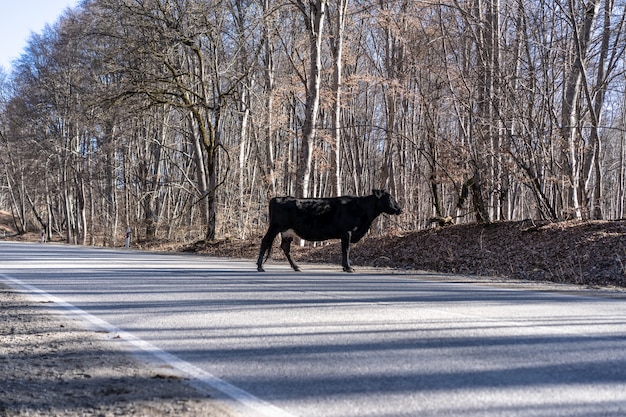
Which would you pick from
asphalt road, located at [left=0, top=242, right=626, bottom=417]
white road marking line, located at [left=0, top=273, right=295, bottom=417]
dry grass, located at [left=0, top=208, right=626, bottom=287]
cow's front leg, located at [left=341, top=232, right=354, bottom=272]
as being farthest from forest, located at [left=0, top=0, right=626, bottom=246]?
white road marking line, located at [left=0, top=273, right=295, bottom=417]

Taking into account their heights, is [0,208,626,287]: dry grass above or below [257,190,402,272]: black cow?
below

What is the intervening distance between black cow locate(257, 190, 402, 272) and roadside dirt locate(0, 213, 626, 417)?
9.78ft

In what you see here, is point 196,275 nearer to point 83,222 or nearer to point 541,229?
point 541,229

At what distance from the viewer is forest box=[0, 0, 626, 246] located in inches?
728

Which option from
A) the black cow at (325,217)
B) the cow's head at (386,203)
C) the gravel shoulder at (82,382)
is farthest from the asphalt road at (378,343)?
the cow's head at (386,203)

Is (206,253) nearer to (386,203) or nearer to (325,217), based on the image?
(325,217)

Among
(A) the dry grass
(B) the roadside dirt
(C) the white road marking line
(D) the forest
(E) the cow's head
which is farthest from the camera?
(D) the forest

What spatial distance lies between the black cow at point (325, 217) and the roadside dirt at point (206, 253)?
9.78ft

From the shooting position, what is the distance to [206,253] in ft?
85.2

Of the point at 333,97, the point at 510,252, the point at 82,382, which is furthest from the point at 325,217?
the point at 333,97

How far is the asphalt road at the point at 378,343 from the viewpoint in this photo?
4250 mm

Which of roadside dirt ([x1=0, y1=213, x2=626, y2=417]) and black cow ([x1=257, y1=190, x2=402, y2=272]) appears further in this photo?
black cow ([x1=257, y1=190, x2=402, y2=272])

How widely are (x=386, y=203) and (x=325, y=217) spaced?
1.59m

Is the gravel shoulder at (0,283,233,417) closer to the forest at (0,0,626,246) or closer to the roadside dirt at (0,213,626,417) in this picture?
the roadside dirt at (0,213,626,417)
